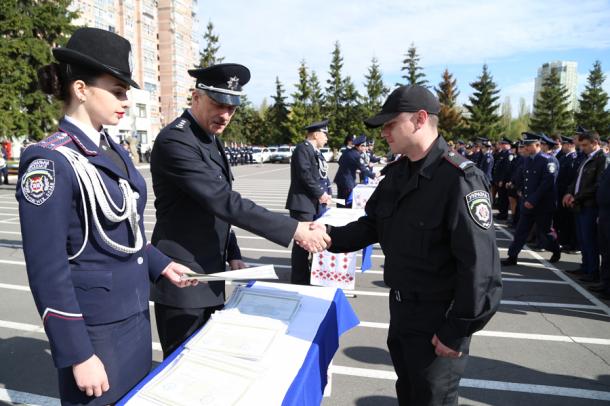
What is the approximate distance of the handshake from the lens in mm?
2557

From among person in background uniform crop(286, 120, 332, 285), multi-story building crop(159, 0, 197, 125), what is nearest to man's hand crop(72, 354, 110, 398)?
person in background uniform crop(286, 120, 332, 285)

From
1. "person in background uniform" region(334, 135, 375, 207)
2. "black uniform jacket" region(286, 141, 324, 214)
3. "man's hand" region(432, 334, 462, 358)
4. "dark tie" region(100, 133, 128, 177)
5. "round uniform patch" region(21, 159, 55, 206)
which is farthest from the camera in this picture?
"person in background uniform" region(334, 135, 375, 207)

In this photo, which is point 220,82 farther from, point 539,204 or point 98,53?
point 539,204

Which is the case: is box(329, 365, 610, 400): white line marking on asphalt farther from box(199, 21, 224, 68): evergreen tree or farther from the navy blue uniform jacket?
box(199, 21, 224, 68): evergreen tree

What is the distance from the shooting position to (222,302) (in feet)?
8.46

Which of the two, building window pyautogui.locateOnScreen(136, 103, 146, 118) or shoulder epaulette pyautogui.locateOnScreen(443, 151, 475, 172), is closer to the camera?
shoulder epaulette pyautogui.locateOnScreen(443, 151, 475, 172)

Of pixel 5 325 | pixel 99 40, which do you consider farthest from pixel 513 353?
pixel 5 325

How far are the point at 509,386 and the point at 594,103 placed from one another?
1997 inches

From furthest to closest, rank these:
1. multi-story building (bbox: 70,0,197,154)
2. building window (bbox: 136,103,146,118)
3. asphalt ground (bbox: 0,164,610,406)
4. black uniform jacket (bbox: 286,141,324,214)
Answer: building window (bbox: 136,103,146,118) < multi-story building (bbox: 70,0,197,154) < black uniform jacket (bbox: 286,141,324,214) < asphalt ground (bbox: 0,164,610,406)

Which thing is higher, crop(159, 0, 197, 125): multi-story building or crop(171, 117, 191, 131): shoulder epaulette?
crop(159, 0, 197, 125): multi-story building

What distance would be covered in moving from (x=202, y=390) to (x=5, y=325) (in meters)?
4.30

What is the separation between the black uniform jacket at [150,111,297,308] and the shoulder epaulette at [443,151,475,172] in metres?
0.95

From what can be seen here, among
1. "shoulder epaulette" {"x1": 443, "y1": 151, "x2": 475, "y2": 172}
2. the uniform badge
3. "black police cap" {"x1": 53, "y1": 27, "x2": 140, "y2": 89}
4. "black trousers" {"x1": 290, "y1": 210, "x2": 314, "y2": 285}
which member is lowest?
"black trousers" {"x1": 290, "y1": 210, "x2": 314, "y2": 285}

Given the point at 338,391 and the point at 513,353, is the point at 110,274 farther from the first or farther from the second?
the point at 513,353
